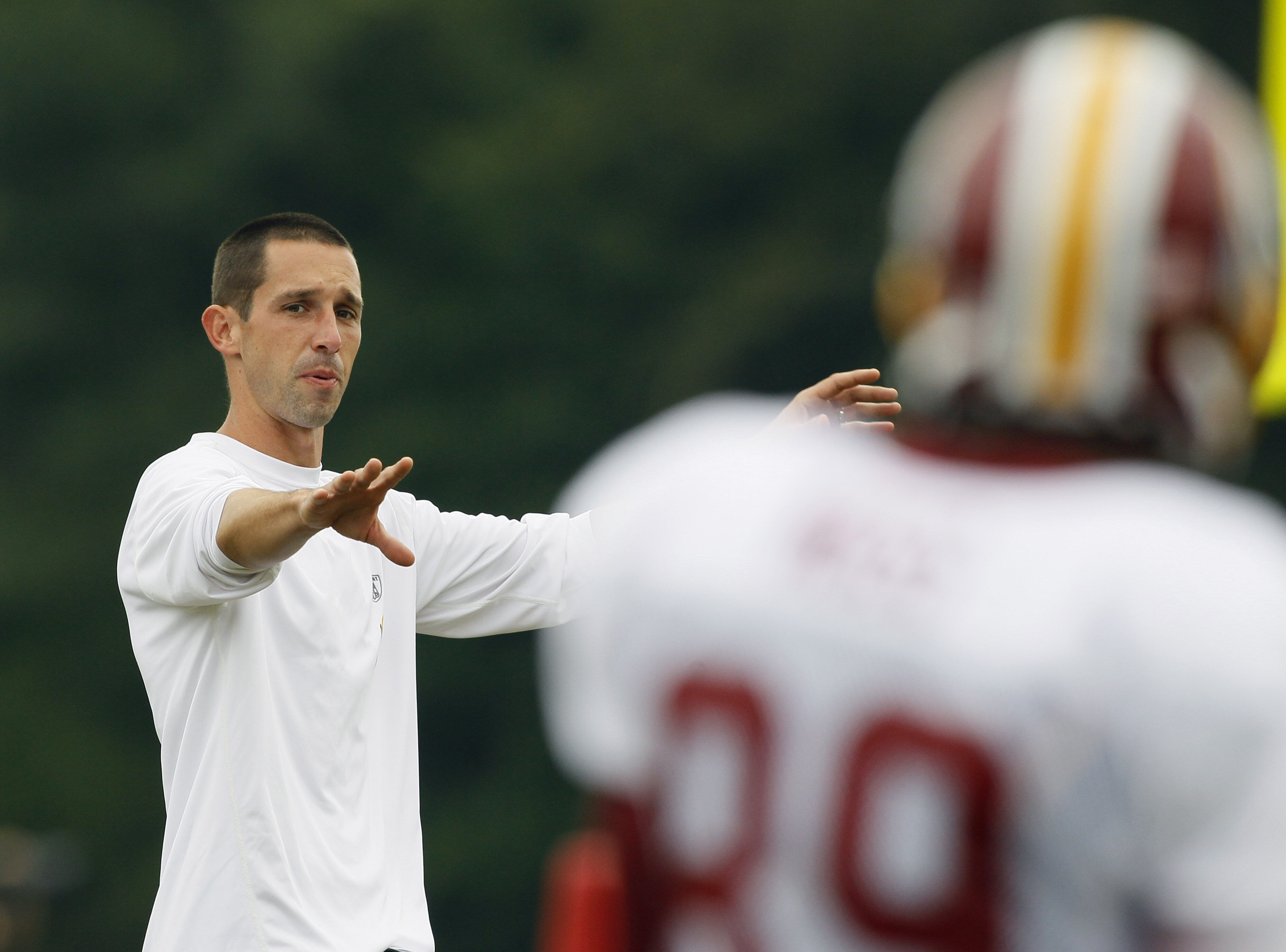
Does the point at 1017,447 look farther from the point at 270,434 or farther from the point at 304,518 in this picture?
the point at 270,434

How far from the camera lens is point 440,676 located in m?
12.4

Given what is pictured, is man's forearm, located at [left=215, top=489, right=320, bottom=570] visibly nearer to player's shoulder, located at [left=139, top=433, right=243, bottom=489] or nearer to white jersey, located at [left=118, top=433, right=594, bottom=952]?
white jersey, located at [left=118, top=433, right=594, bottom=952]

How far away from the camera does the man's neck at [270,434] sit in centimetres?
294

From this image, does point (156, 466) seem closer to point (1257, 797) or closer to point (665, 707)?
point (665, 707)

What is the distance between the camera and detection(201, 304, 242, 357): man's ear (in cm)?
299

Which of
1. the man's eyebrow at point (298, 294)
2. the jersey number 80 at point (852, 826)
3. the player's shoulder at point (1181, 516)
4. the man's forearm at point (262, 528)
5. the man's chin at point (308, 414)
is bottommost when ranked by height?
the jersey number 80 at point (852, 826)

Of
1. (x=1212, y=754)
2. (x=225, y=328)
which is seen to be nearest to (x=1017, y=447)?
(x=1212, y=754)

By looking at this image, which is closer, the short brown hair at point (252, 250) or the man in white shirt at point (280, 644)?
the man in white shirt at point (280, 644)

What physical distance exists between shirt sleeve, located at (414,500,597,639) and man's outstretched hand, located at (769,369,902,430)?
2.61 ft

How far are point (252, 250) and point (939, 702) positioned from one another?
191 centimetres

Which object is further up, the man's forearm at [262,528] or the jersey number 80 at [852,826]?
the man's forearm at [262,528]

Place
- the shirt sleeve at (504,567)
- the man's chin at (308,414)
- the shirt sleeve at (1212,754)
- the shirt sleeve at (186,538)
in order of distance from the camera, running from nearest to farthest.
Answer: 1. the shirt sleeve at (1212,754)
2. the shirt sleeve at (186,538)
3. the man's chin at (308,414)
4. the shirt sleeve at (504,567)

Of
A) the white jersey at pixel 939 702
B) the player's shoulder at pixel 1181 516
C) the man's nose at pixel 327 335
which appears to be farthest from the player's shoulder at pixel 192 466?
the player's shoulder at pixel 1181 516

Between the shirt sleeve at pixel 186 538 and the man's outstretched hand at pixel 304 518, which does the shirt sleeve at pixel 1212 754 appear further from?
the shirt sleeve at pixel 186 538
